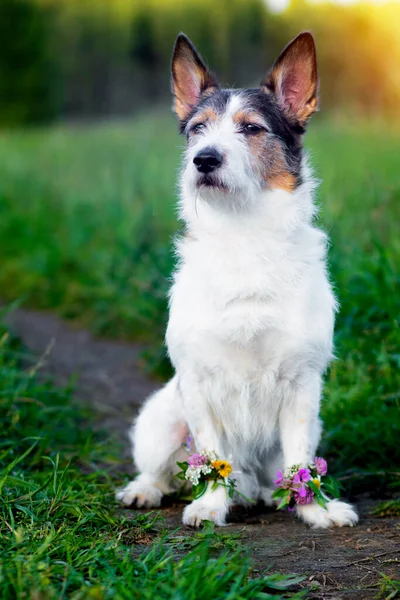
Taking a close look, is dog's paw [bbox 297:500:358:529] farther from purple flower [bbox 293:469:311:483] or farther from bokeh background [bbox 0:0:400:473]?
bokeh background [bbox 0:0:400:473]

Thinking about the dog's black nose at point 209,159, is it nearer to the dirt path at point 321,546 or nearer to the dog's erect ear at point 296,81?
the dog's erect ear at point 296,81

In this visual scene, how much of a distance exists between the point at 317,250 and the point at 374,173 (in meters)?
5.23

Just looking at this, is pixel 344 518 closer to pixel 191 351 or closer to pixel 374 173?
pixel 191 351

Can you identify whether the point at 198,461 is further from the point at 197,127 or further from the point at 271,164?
the point at 197,127

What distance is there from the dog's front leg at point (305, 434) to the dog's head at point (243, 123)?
2.75 ft

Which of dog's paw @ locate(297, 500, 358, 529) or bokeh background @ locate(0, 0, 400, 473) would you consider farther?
bokeh background @ locate(0, 0, 400, 473)

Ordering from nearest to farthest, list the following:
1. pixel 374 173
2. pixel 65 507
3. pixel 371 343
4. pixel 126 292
→ pixel 65 507 → pixel 371 343 → pixel 126 292 → pixel 374 173

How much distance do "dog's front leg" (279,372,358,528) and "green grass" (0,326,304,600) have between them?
1.62 feet

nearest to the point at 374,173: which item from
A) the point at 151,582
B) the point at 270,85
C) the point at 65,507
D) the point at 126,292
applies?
the point at 126,292

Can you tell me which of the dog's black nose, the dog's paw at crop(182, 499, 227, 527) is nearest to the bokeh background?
the dog's black nose

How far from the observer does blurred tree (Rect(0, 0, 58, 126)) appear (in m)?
26.4

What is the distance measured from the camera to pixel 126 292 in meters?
7.34

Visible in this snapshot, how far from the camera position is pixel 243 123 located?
134 inches

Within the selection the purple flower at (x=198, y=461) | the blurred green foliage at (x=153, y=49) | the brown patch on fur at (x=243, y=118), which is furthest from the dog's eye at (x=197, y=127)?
the blurred green foliage at (x=153, y=49)
